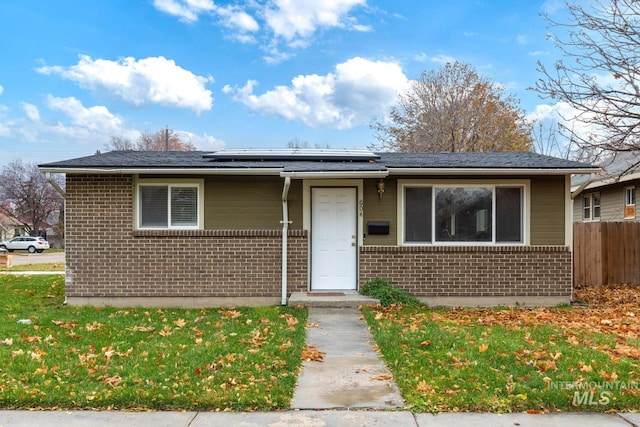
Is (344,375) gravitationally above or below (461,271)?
below

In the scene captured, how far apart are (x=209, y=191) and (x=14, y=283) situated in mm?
7791

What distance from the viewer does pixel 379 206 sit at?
947 centimetres

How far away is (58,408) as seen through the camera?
13.4 feet

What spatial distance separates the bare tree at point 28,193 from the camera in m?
51.8

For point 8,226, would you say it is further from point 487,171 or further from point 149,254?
point 487,171

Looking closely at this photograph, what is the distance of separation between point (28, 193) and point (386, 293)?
2142 inches

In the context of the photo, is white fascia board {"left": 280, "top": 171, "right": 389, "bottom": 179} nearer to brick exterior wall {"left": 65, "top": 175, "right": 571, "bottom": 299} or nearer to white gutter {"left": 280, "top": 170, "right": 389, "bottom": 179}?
white gutter {"left": 280, "top": 170, "right": 389, "bottom": 179}

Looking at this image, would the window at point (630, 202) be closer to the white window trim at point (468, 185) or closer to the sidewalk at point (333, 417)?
the white window trim at point (468, 185)

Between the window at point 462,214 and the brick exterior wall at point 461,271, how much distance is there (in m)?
0.29

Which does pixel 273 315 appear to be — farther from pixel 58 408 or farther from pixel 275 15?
pixel 275 15

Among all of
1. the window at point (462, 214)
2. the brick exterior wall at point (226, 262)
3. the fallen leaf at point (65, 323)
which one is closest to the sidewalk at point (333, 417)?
the fallen leaf at point (65, 323)

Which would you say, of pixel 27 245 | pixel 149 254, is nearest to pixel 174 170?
pixel 149 254

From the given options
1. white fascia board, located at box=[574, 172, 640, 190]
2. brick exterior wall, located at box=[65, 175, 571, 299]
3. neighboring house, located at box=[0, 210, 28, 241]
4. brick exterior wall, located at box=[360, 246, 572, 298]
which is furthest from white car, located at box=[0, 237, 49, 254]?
white fascia board, located at box=[574, 172, 640, 190]

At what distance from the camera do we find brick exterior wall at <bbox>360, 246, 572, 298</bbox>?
934 cm
